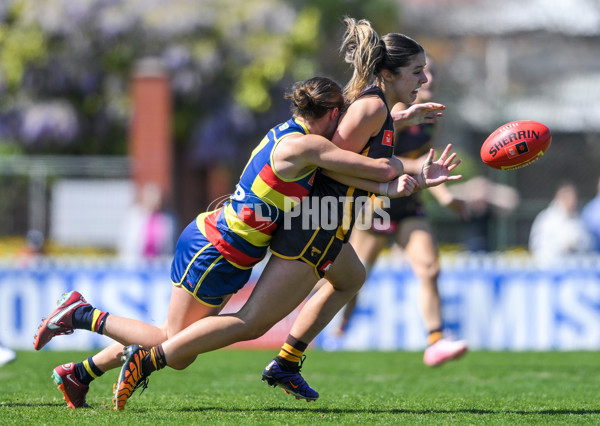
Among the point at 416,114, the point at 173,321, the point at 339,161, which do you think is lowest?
the point at 173,321

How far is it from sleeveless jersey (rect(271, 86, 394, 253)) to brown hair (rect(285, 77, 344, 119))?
0.15 m

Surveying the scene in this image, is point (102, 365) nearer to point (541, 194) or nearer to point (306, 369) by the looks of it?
point (306, 369)

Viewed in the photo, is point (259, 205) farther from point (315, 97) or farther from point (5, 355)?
point (5, 355)

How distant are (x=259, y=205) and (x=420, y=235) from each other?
261 centimetres

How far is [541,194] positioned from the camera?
15.1 m

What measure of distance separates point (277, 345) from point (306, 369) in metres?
2.95

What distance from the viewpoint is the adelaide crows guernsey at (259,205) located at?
4.98m

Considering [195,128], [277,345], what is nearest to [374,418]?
[277,345]

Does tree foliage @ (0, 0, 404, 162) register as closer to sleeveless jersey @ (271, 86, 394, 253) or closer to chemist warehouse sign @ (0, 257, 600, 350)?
chemist warehouse sign @ (0, 257, 600, 350)

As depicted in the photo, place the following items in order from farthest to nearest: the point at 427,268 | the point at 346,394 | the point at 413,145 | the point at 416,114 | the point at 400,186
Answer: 1. the point at 413,145
2. the point at 427,268
3. the point at 346,394
4. the point at 416,114
5. the point at 400,186

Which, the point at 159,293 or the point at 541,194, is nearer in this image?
the point at 159,293

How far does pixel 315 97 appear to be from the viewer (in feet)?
16.3

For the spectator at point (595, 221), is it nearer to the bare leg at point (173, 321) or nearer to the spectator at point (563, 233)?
the spectator at point (563, 233)

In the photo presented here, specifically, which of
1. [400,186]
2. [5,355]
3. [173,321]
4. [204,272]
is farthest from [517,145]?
[5,355]
